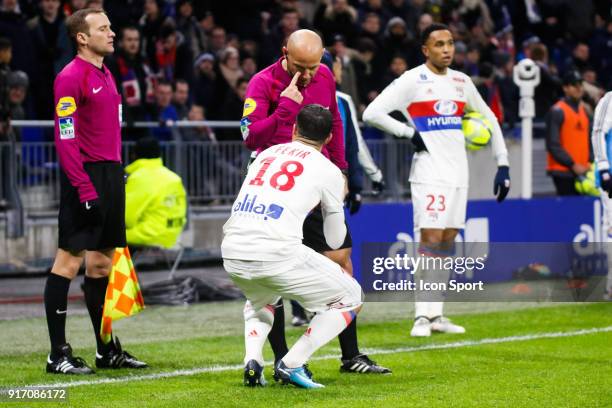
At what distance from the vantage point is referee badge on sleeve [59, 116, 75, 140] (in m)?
8.35

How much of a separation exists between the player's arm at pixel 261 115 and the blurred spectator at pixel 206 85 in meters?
9.68

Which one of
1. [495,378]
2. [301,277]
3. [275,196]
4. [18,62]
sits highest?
[18,62]

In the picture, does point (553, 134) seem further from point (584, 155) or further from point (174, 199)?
point (174, 199)

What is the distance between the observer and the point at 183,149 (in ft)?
53.2

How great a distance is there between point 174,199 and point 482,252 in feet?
12.0

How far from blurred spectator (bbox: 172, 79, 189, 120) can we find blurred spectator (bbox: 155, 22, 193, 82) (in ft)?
2.70

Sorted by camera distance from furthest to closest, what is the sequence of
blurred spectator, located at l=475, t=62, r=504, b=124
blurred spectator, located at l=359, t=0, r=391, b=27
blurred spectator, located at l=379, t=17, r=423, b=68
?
blurred spectator, located at l=359, t=0, r=391, b=27 → blurred spectator, located at l=379, t=17, r=423, b=68 → blurred spectator, located at l=475, t=62, r=504, b=124

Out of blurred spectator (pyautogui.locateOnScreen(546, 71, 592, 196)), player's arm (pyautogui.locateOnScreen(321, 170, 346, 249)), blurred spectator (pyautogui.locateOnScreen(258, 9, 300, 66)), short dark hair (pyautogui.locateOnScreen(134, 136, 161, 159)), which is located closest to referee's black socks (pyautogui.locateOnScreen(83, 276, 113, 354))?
player's arm (pyautogui.locateOnScreen(321, 170, 346, 249))

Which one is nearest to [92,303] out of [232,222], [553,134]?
[232,222]

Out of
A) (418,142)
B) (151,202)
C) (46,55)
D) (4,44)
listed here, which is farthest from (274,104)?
(46,55)

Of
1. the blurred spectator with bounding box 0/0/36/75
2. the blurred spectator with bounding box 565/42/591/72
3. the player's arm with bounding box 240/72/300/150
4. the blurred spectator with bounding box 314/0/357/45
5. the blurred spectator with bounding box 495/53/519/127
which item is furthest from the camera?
the blurred spectator with bounding box 565/42/591/72

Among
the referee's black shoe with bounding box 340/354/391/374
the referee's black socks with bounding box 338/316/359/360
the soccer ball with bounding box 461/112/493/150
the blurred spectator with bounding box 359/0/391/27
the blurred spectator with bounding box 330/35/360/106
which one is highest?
the blurred spectator with bounding box 359/0/391/27

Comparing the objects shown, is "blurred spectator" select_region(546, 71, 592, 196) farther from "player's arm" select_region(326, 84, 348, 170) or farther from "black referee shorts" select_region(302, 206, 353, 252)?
"black referee shorts" select_region(302, 206, 353, 252)

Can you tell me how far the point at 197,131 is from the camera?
16.7 m
